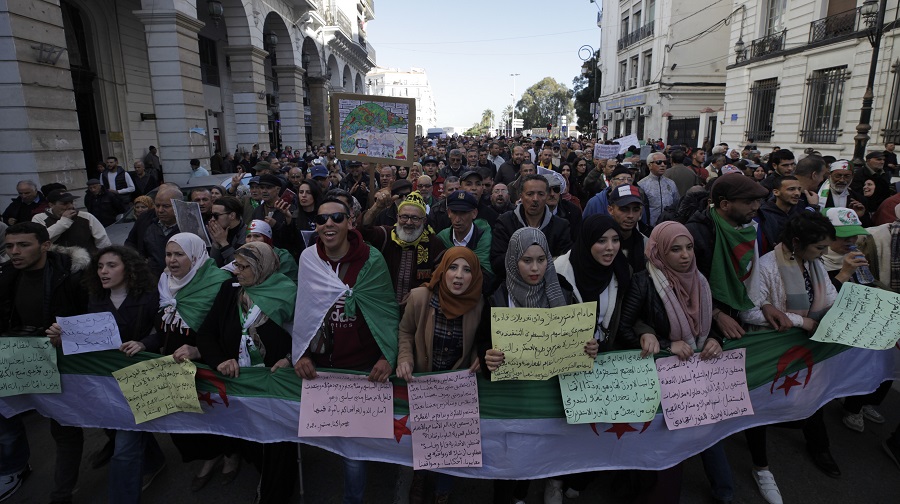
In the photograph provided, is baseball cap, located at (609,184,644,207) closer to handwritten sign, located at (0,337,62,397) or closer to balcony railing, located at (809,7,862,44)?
handwritten sign, located at (0,337,62,397)

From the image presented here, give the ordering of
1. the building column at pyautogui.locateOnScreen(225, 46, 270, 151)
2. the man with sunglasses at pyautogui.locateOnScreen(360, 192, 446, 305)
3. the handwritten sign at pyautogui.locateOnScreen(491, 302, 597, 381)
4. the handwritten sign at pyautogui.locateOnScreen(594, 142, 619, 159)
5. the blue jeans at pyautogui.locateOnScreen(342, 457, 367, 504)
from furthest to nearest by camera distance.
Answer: the building column at pyautogui.locateOnScreen(225, 46, 270, 151), the handwritten sign at pyautogui.locateOnScreen(594, 142, 619, 159), the man with sunglasses at pyautogui.locateOnScreen(360, 192, 446, 305), the blue jeans at pyautogui.locateOnScreen(342, 457, 367, 504), the handwritten sign at pyautogui.locateOnScreen(491, 302, 597, 381)

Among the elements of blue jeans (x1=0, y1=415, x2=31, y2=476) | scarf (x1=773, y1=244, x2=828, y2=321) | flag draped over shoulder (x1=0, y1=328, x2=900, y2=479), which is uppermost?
scarf (x1=773, y1=244, x2=828, y2=321)

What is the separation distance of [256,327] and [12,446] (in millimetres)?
2007

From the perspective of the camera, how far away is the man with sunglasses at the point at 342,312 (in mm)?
3004

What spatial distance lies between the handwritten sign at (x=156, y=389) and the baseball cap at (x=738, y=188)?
370 centimetres

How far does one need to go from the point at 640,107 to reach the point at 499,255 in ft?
116

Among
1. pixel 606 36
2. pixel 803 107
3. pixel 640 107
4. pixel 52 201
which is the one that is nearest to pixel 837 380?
pixel 52 201

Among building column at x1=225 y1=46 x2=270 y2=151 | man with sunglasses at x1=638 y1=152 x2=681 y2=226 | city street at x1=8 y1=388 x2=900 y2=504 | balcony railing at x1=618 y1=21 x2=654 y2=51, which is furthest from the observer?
balcony railing at x1=618 y1=21 x2=654 y2=51

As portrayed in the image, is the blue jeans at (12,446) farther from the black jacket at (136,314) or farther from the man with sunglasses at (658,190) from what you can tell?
the man with sunglasses at (658,190)

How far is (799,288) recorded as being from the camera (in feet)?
10.3

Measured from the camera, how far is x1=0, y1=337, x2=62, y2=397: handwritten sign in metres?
3.16

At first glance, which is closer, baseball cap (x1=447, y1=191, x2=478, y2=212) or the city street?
the city street

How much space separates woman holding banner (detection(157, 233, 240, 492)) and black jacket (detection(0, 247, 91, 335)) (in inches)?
29.7

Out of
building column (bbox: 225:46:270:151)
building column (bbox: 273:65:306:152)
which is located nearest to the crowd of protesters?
building column (bbox: 225:46:270:151)
